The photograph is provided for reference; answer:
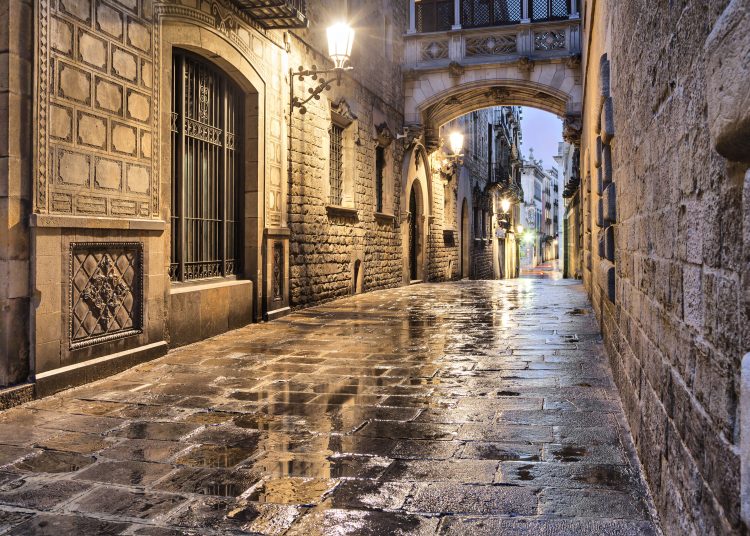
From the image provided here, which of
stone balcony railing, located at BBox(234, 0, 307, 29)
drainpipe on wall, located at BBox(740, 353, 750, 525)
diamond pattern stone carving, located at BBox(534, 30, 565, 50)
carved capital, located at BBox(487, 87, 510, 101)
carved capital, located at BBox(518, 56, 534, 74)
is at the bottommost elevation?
drainpipe on wall, located at BBox(740, 353, 750, 525)

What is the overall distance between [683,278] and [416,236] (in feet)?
55.3

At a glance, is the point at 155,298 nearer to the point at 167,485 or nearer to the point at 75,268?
the point at 75,268

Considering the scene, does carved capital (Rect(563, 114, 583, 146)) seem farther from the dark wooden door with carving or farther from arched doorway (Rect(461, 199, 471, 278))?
arched doorway (Rect(461, 199, 471, 278))

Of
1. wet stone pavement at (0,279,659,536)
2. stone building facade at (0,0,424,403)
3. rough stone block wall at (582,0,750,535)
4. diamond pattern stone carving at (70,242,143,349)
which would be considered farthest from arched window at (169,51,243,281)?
rough stone block wall at (582,0,750,535)

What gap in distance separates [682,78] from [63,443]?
11.6 ft

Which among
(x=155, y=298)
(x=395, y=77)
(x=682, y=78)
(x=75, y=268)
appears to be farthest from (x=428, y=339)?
(x=395, y=77)

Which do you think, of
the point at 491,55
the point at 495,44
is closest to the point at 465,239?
the point at 491,55

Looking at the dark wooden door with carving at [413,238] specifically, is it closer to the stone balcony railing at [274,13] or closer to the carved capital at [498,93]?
the carved capital at [498,93]

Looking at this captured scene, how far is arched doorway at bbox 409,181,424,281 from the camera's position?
18.9 m

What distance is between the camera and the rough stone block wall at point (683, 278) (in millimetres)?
1626

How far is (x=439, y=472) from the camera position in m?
3.29

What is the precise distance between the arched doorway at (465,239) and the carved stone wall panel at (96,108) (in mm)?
19450

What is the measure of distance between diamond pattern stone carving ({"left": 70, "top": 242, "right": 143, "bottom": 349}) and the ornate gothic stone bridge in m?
12.5

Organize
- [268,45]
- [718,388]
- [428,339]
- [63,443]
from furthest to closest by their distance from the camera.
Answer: [268,45] < [428,339] < [63,443] < [718,388]
